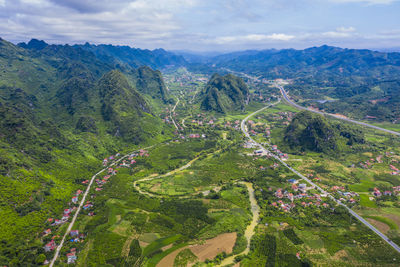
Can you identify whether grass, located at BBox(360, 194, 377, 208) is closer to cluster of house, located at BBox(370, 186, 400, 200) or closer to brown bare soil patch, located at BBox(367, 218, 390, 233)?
cluster of house, located at BBox(370, 186, 400, 200)

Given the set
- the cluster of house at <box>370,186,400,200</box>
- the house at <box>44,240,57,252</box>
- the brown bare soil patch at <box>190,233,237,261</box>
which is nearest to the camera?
the brown bare soil patch at <box>190,233,237,261</box>

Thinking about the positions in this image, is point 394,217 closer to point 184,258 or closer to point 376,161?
point 376,161

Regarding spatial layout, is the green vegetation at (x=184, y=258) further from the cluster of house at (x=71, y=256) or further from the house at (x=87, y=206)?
the house at (x=87, y=206)

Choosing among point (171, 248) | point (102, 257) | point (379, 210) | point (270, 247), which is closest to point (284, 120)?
point (379, 210)

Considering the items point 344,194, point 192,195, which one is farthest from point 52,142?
point 344,194

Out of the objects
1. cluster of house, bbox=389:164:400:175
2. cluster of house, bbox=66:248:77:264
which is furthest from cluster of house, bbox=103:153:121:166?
cluster of house, bbox=389:164:400:175

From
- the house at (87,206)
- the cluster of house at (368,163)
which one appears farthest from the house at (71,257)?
the cluster of house at (368,163)
